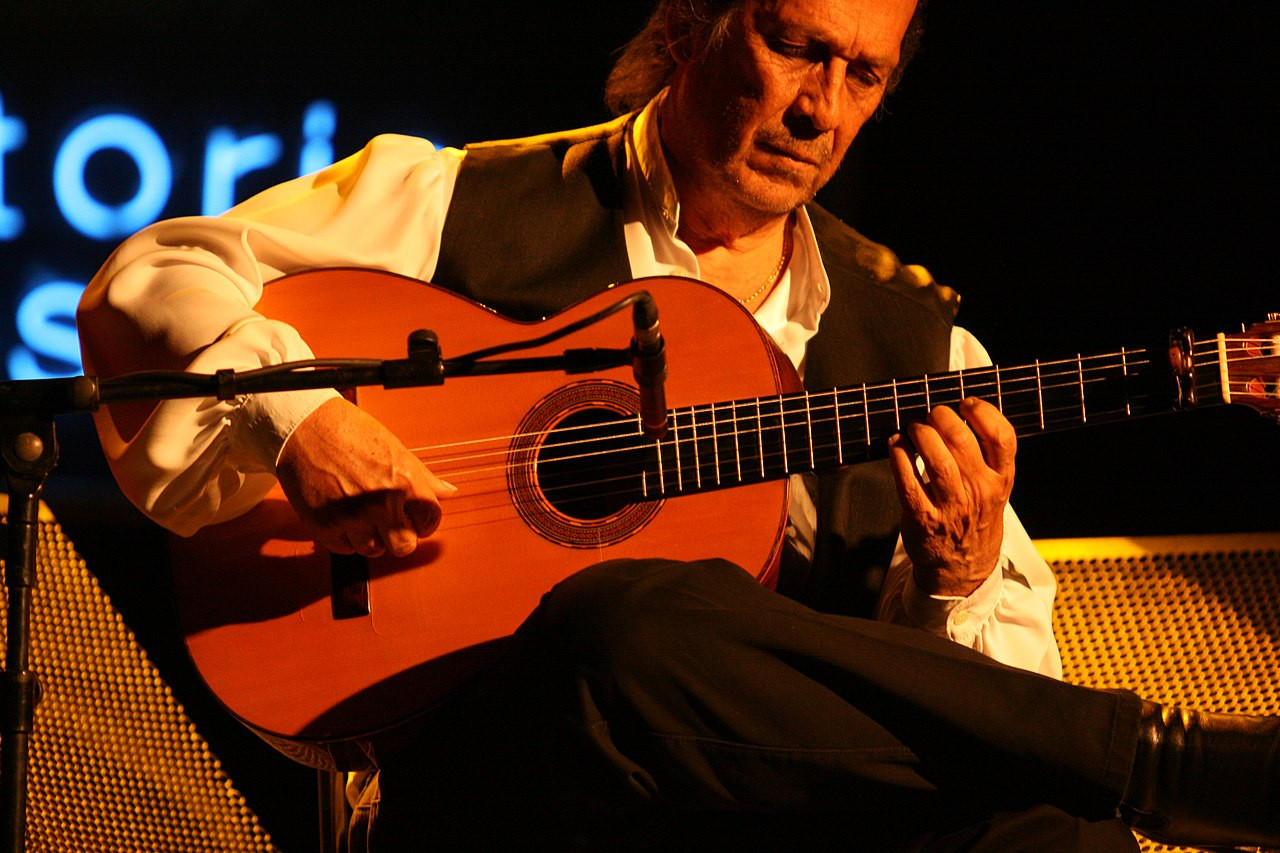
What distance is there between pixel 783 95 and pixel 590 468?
680mm

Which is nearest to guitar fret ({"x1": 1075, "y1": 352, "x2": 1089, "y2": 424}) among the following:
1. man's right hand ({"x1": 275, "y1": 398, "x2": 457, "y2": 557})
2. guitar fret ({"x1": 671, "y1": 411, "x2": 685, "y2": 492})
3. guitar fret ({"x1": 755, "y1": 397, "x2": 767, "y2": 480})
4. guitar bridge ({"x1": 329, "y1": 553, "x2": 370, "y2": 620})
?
guitar fret ({"x1": 755, "y1": 397, "x2": 767, "y2": 480})

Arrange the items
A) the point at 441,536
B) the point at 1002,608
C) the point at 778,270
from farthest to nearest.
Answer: the point at 778,270 < the point at 1002,608 < the point at 441,536

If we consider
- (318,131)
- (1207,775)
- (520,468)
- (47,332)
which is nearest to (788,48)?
(520,468)

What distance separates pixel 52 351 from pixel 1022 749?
254 cm

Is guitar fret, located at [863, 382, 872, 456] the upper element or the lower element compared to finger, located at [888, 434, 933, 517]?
upper

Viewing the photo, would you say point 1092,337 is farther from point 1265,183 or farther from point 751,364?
point 751,364

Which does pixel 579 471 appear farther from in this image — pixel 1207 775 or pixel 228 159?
pixel 228 159

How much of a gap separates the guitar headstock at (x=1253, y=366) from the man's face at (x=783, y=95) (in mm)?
668

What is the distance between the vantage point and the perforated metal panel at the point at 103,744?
73.8 inches

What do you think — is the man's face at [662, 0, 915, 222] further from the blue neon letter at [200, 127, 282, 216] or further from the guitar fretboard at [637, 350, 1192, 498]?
the blue neon letter at [200, 127, 282, 216]

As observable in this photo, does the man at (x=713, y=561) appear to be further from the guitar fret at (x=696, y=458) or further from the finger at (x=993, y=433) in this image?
the guitar fret at (x=696, y=458)

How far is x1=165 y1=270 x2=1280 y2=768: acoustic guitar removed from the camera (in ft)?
4.89

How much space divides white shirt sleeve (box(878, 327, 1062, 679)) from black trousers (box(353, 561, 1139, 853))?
0.41 m

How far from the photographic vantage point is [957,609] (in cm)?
173
